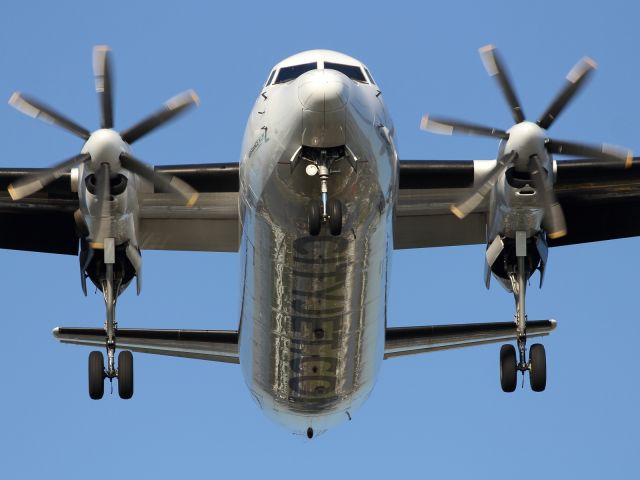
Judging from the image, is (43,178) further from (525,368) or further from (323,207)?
(525,368)

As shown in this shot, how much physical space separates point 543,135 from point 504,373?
14.2 ft

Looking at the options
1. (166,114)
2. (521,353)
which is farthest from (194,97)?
(521,353)

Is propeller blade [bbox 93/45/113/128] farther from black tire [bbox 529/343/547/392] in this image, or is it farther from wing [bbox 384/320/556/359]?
black tire [bbox 529/343/547/392]

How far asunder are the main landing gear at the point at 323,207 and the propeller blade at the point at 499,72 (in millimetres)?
4989

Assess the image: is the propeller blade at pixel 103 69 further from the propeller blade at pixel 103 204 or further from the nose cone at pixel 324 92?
the nose cone at pixel 324 92

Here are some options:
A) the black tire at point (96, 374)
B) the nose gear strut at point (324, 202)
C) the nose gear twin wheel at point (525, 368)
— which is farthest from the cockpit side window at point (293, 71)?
the nose gear twin wheel at point (525, 368)

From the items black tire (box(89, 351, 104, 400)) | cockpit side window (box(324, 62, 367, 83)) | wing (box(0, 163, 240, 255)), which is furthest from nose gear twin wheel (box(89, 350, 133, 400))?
cockpit side window (box(324, 62, 367, 83))

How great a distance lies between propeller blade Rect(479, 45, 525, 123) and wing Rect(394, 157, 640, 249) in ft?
4.44

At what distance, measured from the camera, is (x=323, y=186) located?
1897 cm

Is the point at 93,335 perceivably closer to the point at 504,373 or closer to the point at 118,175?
the point at 118,175

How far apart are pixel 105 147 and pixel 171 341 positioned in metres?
3.99

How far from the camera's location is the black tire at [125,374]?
2358 cm

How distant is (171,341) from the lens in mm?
23859

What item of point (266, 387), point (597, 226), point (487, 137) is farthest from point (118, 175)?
point (597, 226)
